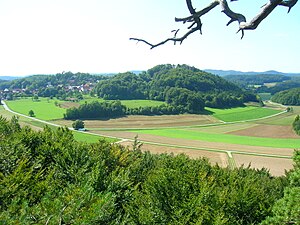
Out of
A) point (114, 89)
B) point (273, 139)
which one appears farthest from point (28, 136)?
point (114, 89)

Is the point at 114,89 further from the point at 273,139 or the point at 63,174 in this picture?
the point at 63,174

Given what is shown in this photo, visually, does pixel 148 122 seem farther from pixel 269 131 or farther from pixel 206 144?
pixel 269 131

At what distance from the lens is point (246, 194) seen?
2050cm

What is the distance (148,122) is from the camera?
4077 inches

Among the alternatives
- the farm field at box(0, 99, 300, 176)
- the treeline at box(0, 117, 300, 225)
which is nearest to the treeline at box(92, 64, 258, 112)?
the farm field at box(0, 99, 300, 176)

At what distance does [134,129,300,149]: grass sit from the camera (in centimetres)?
7325

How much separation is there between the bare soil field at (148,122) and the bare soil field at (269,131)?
17.3 meters

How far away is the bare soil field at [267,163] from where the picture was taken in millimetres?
52906

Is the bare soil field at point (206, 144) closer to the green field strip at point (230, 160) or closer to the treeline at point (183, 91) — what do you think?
the green field strip at point (230, 160)

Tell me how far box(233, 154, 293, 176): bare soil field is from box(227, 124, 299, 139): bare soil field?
23.5 meters

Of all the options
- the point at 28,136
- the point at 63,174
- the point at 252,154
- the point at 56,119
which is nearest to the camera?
the point at 63,174

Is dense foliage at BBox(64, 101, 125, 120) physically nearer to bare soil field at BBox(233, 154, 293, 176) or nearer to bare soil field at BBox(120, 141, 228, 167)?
bare soil field at BBox(120, 141, 228, 167)

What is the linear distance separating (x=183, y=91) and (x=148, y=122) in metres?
48.9

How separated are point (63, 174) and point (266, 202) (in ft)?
46.8
